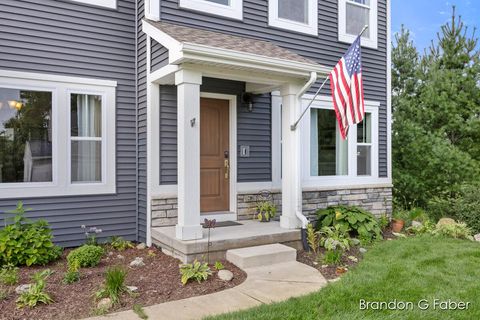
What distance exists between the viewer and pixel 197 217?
15.6 ft

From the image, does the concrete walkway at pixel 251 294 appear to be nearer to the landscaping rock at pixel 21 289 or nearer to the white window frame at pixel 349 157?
the landscaping rock at pixel 21 289

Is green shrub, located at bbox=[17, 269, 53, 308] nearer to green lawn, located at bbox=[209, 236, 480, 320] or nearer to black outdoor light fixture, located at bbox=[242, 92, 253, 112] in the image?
green lawn, located at bbox=[209, 236, 480, 320]

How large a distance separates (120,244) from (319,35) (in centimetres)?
498

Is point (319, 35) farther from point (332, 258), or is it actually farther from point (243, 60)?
point (332, 258)

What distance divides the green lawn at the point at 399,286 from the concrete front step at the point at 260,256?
0.83 m

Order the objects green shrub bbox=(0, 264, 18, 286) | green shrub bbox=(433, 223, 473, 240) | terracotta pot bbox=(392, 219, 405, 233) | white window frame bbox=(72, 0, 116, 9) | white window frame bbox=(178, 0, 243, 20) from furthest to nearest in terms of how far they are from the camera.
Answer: terracotta pot bbox=(392, 219, 405, 233)
green shrub bbox=(433, 223, 473, 240)
white window frame bbox=(178, 0, 243, 20)
white window frame bbox=(72, 0, 116, 9)
green shrub bbox=(0, 264, 18, 286)

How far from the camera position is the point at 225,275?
166 inches

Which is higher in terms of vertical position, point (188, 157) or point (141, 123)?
point (141, 123)

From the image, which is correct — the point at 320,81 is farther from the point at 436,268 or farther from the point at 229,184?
the point at 436,268

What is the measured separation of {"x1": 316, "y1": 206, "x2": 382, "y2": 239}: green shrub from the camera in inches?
241

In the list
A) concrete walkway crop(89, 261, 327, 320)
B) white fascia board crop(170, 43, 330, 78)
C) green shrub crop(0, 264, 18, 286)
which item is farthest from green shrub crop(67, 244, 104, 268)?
white fascia board crop(170, 43, 330, 78)

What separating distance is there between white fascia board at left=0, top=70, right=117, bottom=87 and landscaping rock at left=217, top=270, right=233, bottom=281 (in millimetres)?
3150

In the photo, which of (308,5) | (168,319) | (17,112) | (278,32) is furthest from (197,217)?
(308,5)

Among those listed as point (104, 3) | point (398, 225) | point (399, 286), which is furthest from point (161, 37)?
point (398, 225)
